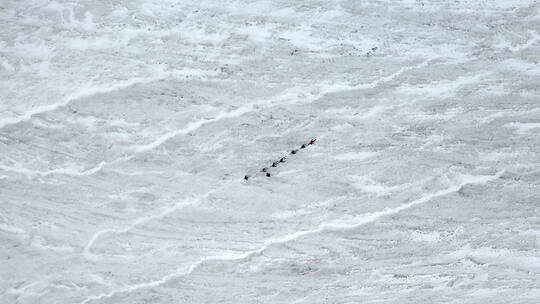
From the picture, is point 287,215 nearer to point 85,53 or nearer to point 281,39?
point 281,39

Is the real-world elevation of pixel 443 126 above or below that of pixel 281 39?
below

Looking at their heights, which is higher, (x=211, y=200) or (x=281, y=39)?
(x=281, y=39)

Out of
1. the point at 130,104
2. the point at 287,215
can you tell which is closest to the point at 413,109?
the point at 287,215

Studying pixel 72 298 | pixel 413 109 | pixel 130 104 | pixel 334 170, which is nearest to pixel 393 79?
pixel 413 109

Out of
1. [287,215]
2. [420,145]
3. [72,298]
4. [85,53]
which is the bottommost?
[72,298]

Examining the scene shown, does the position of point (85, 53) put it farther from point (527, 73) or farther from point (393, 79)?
point (527, 73)
